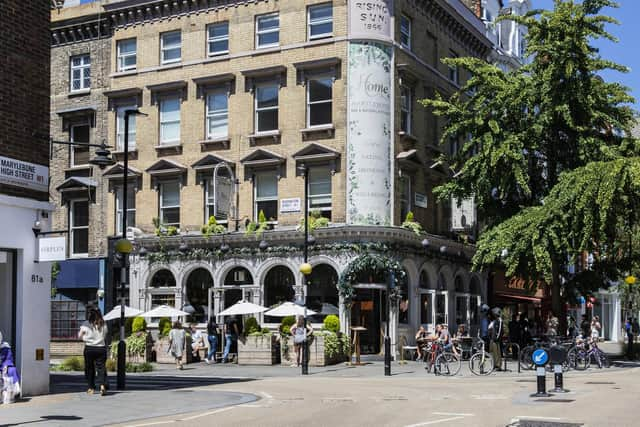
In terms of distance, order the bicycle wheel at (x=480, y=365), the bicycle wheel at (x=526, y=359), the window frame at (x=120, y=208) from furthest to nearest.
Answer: the window frame at (x=120, y=208) → the bicycle wheel at (x=526, y=359) → the bicycle wheel at (x=480, y=365)

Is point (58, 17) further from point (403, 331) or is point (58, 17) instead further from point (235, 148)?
point (403, 331)

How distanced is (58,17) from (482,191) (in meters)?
21.9

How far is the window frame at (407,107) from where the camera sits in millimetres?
37644

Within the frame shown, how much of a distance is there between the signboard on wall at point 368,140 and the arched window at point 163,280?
28.8 feet

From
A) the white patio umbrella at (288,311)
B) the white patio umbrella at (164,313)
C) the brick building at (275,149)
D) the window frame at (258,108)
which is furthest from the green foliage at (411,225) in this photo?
the white patio umbrella at (164,313)

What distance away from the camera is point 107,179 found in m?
41.3

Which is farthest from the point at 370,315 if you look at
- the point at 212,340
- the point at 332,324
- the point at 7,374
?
the point at 7,374

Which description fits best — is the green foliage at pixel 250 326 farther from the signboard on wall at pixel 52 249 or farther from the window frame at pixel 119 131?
the signboard on wall at pixel 52 249

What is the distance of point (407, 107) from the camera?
38.3 meters

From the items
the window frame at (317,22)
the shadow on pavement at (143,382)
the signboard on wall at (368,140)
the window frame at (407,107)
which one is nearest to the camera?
the shadow on pavement at (143,382)

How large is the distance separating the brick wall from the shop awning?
70.1 feet

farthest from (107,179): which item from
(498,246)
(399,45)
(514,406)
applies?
(514,406)

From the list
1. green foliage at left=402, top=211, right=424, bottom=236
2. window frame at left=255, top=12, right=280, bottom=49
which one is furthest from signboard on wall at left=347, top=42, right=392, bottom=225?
window frame at left=255, top=12, right=280, bottom=49

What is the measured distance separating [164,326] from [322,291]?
21.2ft
